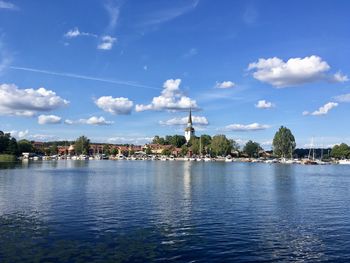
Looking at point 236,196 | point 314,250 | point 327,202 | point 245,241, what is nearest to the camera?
point 314,250

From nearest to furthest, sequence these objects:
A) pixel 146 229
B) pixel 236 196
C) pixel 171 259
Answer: pixel 171 259 → pixel 146 229 → pixel 236 196

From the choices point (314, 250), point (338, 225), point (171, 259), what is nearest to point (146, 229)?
point (171, 259)

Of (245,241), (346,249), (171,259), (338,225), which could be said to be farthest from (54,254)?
(338,225)

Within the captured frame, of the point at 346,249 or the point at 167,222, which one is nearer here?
the point at 346,249

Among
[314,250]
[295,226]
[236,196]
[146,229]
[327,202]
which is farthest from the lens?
[236,196]

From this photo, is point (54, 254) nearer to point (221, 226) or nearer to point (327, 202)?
point (221, 226)

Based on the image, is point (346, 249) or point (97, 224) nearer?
point (346, 249)

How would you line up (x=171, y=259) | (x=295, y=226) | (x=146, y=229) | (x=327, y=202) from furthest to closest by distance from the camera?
1. (x=327, y=202)
2. (x=295, y=226)
3. (x=146, y=229)
4. (x=171, y=259)

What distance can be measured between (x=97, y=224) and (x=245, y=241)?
11.7 m

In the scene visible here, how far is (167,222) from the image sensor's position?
3488 cm

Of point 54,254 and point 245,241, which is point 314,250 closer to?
point 245,241

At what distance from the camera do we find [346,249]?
88.1 ft

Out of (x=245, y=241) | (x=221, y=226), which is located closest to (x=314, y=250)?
(x=245, y=241)

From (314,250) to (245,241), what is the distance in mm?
4318
